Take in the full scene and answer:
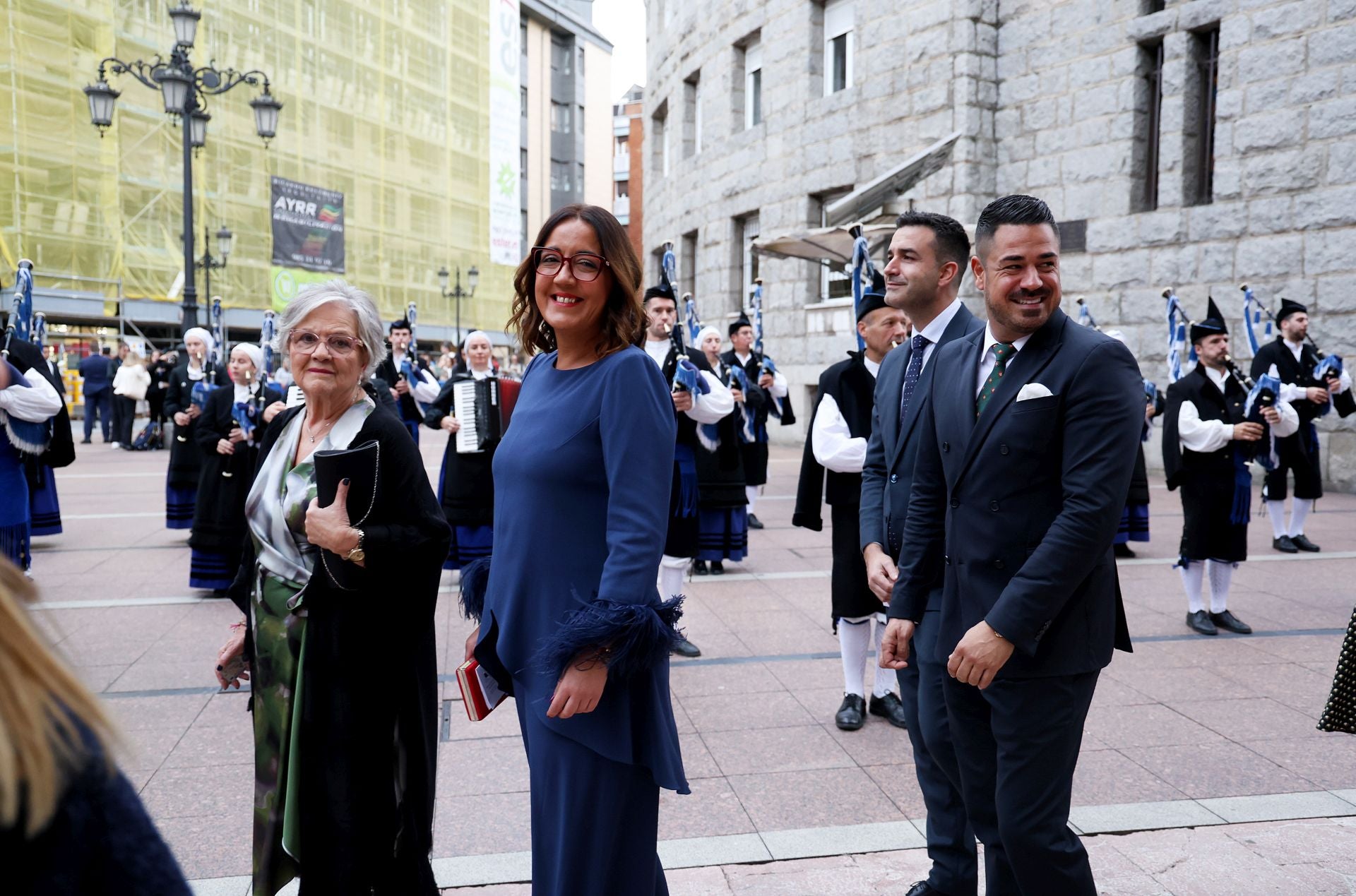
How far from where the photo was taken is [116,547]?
9.75 meters

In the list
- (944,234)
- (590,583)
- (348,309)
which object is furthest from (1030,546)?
(348,309)

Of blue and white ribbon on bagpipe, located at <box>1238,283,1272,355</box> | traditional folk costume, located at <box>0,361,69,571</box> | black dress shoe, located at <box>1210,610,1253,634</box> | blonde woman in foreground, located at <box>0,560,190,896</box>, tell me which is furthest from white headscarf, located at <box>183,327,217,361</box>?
blonde woman in foreground, located at <box>0,560,190,896</box>

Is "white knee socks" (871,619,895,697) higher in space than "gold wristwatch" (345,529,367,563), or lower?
lower

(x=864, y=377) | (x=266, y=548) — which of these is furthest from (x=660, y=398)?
(x=864, y=377)

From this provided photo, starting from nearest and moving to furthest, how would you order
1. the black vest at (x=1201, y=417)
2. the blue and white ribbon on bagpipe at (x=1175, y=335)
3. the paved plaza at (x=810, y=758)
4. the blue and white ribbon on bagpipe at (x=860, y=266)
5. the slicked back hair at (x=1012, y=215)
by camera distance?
the slicked back hair at (x=1012, y=215) < the paved plaza at (x=810, y=758) < the blue and white ribbon on bagpipe at (x=860, y=266) < the black vest at (x=1201, y=417) < the blue and white ribbon on bagpipe at (x=1175, y=335)

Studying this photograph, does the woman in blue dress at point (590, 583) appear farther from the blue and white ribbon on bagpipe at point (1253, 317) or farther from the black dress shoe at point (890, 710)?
the blue and white ribbon on bagpipe at point (1253, 317)

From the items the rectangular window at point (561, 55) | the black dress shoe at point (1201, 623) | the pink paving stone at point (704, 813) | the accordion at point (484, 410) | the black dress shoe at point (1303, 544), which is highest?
the rectangular window at point (561, 55)

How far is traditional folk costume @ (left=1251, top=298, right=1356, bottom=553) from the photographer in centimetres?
942

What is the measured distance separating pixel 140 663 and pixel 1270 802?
562 cm

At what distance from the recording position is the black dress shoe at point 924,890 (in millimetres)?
3127

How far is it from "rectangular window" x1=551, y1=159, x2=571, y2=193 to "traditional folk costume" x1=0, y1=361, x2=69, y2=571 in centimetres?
6357

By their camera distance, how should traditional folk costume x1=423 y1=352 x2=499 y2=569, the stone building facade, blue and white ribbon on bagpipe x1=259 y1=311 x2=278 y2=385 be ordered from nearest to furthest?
traditional folk costume x1=423 y1=352 x2=499 y2=569
blue and white ribbon on bagpipe x1=259 y1=311 x2=278 y2=385
the stone building facade

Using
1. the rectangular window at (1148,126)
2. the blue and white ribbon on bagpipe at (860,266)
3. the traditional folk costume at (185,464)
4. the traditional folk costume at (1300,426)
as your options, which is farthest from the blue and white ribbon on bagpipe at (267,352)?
the rectangular window at (1148,126)

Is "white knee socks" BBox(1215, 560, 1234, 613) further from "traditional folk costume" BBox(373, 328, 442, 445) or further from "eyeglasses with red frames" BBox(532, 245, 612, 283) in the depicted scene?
"traditional folk costume" BBox(373, 328, 442, 445)
